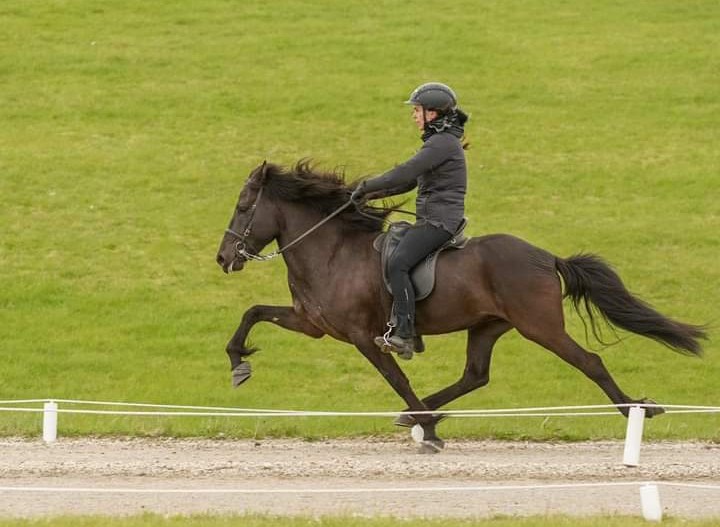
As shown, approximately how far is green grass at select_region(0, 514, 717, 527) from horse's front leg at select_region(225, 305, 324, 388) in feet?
11.1

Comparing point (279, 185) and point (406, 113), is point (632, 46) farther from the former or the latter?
point (279, 185)

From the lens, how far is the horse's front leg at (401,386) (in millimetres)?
12367

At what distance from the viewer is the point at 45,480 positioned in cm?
1125

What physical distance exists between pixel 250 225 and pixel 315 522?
4.25 metres

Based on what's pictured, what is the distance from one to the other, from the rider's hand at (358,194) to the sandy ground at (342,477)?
2299 mm

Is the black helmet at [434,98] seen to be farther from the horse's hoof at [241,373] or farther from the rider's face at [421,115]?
the horse's hoof at [241,373]

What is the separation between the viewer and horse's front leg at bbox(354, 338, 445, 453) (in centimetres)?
1237

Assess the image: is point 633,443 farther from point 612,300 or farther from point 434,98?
point 434,98

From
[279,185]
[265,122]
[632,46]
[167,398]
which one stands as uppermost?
[632,46]

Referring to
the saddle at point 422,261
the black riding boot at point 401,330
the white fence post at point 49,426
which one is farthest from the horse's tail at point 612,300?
the white fence post at point 49,426

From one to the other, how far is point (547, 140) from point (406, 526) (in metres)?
20.8

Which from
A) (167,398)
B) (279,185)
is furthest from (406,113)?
(279,185)

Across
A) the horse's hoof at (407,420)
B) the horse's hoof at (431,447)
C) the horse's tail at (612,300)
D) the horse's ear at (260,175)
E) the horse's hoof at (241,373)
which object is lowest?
the horse's hoof at (431,447)

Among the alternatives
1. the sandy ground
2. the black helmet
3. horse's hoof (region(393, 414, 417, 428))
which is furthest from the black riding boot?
the black helmet
